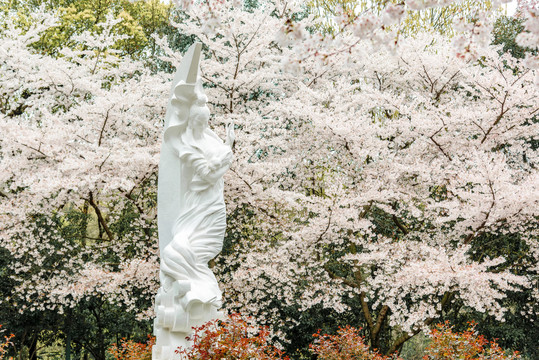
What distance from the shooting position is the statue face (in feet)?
17.0

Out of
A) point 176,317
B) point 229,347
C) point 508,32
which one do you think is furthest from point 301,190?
point 508,32

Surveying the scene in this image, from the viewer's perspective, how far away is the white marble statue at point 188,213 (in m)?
4.76

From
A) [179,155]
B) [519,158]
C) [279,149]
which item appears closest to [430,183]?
[519,158]

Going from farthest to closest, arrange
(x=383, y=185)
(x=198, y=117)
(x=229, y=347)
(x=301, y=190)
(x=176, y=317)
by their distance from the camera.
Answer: (x=301, y=190) → (x=383, y=185) → (x=198, y=117) → (x=176, y=317) → (x=229, y=347)

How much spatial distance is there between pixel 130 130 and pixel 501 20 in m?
7.83

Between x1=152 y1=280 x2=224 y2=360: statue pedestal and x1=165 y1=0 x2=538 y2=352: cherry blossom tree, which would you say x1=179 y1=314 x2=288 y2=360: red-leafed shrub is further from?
x1=165 y1=0 x2=538 y2=352: cherry blossom tree

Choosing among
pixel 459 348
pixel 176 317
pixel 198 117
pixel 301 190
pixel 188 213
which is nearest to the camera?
pixel 176 317

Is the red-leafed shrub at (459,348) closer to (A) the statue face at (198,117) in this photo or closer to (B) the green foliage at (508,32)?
(A) the statue face at (198,117)

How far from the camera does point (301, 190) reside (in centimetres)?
913

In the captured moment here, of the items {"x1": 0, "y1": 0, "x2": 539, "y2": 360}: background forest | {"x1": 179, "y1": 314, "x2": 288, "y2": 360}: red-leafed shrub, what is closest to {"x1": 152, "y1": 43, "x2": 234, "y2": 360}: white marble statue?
{"x1": 179, "y1": 314, "x2": 288, "y2": 360}: red-leafed shrub

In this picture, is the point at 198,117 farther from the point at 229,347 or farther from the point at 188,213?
the point at 229,347

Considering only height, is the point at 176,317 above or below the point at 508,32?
below

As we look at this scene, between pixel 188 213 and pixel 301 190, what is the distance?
14.0ft

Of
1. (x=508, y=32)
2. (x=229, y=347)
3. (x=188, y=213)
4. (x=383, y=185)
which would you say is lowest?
(x=229, y=347)
